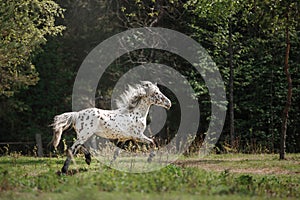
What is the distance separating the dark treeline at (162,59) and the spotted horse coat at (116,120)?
4.18 meters

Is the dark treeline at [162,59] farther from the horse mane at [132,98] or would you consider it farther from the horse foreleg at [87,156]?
the horse foreleg at [87,156]

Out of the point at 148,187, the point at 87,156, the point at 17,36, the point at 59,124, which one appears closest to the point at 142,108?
the point at 87,156

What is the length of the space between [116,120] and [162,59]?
1228 cm

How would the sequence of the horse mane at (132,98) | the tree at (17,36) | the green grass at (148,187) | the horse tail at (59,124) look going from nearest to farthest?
the green grass at (148,187), the horse tail at (59,124), the horse mane at (132,98), the tree at (17,36)

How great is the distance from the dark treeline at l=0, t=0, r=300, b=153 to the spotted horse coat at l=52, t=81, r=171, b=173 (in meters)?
4.18

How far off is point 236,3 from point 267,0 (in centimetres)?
232

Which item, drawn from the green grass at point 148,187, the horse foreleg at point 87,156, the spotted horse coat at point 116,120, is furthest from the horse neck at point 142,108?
the green grass at point 148,187

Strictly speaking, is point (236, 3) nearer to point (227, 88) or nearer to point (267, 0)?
point (267, 0)

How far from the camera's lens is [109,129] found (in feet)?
40.8

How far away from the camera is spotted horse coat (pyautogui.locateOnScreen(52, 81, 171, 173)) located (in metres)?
12.1

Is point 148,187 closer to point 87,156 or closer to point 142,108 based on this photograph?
point 87,156

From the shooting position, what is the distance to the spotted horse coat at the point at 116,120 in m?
12.1

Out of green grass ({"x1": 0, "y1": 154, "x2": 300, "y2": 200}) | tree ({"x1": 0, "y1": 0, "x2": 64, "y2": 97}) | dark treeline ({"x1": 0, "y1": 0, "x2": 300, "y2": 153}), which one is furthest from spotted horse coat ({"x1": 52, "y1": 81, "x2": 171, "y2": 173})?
tree ({"x1": 0, "y1": 0, "x2": 64, "y2": 97})

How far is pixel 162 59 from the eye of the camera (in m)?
24.4
